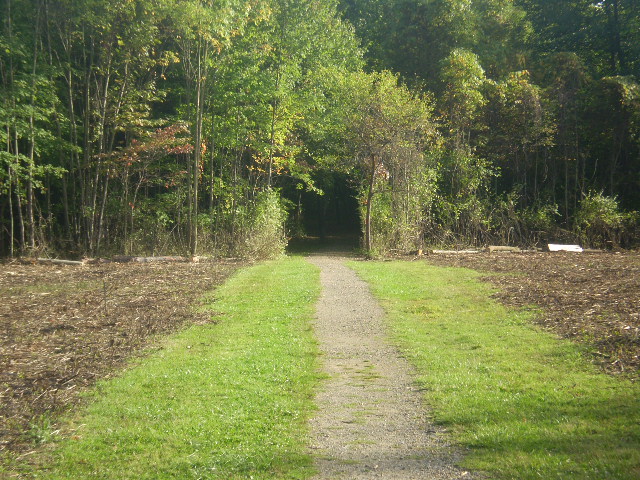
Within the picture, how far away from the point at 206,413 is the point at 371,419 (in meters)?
1.61

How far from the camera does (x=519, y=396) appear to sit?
6.43 meters

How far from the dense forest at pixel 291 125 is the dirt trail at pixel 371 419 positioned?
1328cm

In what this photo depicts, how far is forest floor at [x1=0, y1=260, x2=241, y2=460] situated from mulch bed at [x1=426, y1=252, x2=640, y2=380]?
19.3 ft

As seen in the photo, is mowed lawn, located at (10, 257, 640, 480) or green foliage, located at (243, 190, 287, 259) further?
green foliage, located at (243, 190, 287, 259)

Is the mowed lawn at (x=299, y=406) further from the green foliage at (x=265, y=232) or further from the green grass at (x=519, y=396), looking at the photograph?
the green foliage at (x=265, y=232)

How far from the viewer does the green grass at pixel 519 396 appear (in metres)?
4.82

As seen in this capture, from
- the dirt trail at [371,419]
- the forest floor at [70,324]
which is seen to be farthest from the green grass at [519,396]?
the forest floor at [70,324]

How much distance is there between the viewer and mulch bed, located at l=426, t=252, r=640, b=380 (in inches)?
312

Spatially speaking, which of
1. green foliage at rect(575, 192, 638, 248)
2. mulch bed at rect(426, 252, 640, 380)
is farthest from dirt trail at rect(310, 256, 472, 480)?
green foliage at rect(575, 192, 638, 248)

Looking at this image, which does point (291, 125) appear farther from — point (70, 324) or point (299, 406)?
point (299, 406)

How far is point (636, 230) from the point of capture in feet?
78.6

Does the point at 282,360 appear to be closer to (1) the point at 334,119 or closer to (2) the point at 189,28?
(2) the point at 189,28

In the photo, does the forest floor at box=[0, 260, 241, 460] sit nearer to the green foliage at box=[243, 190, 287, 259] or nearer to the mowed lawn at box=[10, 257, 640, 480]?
the mowed lawn at box=[10, 257, 640, 480]

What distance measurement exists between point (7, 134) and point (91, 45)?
14.5 ft
